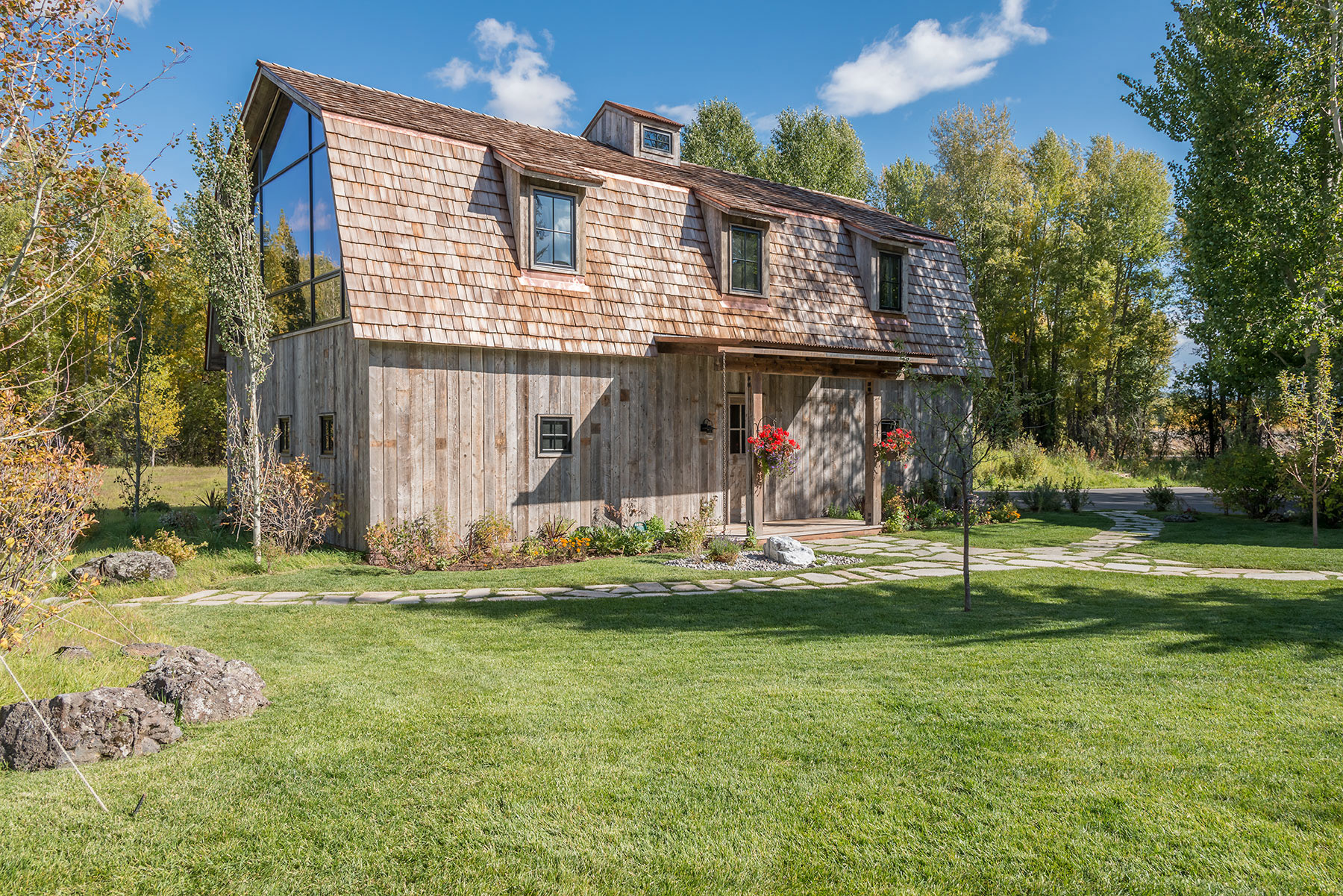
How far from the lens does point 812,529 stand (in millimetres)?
12539

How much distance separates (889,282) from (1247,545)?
7545 millimetres

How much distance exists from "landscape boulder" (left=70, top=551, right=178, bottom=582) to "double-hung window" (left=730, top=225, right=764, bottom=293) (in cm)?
921

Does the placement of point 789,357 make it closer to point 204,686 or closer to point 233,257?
point 233,257

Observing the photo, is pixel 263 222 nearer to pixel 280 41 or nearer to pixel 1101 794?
pixel 280 41

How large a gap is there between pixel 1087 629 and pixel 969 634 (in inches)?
41.0

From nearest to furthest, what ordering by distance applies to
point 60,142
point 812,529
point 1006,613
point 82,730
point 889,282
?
1. point 82,730
2. point 60,142
3. point 1006,613
4. point 812,529
5. point 889,282

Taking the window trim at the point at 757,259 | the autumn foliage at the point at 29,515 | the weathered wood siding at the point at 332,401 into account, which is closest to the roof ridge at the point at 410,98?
the weathered wood siding at the point at 332,401

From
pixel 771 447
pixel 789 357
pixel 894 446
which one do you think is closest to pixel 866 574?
pixel 771 447

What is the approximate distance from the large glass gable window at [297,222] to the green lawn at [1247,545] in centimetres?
1220

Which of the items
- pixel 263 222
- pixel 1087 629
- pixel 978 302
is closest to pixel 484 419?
pixel 263 222

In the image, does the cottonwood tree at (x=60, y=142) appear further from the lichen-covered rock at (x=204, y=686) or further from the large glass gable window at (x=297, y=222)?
the large glass gable window at (x=297, y=222)

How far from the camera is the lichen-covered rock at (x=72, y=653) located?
4.66 m

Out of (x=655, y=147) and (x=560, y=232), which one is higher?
Result: (x=655, y=147)

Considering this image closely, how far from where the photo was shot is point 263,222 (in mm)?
12766
